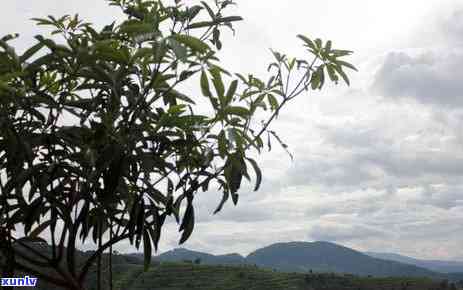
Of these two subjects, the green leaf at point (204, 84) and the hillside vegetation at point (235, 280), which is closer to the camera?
the green leaf at point (204, 84)

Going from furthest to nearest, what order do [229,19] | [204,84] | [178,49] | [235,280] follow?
[235,280]
[229,19]
[204,84]
[178,49]

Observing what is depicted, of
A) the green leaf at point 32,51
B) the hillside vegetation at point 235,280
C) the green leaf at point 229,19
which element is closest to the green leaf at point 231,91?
the green leaf at point 229,19

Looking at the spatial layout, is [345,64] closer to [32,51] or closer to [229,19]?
[229,19]

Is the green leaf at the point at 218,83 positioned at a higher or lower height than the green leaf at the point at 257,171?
higher

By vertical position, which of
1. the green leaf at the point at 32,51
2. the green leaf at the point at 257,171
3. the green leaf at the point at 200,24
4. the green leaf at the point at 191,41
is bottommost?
the green leaf at the point at 257,171

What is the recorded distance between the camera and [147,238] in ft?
10.9

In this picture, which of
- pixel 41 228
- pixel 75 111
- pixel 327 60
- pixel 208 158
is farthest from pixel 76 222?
pixel 327 60

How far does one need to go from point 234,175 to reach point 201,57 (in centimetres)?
73

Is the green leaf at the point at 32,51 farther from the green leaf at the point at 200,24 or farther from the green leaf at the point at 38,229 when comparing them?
the green leaf at the point at 38,229

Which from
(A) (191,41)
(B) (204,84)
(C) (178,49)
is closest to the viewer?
(C) (178,49)

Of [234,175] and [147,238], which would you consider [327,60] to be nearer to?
[234,175]

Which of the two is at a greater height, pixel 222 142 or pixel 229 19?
→ pixel 229 19

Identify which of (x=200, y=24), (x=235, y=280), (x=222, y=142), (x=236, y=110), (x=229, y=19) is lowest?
(x=235, y=280)

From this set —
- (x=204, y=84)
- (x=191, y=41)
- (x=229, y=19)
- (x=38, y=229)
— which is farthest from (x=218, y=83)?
(x=38, y=229)
